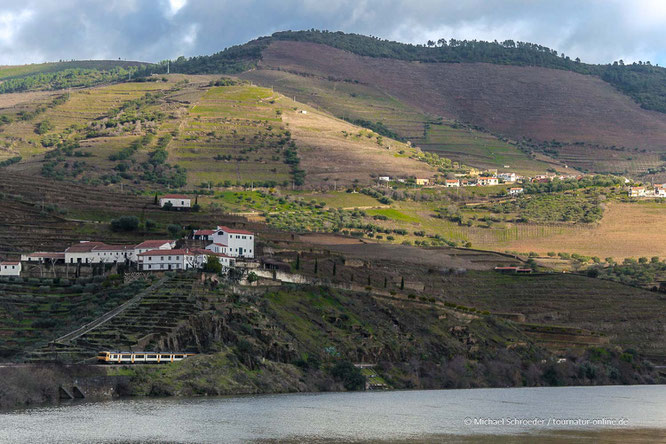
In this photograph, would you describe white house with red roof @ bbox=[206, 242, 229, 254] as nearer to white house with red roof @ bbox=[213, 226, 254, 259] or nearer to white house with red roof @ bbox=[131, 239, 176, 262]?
white house with red roof @ bbox=[213, 226, 254, 259]

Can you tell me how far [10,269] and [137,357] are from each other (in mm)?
27385

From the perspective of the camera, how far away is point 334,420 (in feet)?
227

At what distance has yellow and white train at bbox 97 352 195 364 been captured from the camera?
75250 millimetres

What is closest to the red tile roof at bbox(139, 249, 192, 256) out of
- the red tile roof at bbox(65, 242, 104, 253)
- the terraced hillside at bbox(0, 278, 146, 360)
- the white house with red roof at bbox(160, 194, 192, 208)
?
the terraced hillside at bbox(0, 278, 146, 360)

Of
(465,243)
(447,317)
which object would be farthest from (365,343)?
(465,243)

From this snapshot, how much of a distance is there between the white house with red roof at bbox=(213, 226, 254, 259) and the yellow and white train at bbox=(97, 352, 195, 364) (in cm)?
3214

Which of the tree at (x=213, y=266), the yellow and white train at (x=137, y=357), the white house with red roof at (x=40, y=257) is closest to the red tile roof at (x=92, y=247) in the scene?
the white house with red roof at (x=40, y=257)

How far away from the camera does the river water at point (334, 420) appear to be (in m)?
60.8

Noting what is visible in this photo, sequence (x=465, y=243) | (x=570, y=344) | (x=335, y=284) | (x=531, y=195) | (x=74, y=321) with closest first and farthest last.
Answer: (x=74, y=321) → (x=335, y=284) → (x=570, y=344) → (x=465, y=243) → (x=531, y=195)

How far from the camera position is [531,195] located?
7746 inches

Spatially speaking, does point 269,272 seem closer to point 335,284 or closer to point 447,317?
point 335,284

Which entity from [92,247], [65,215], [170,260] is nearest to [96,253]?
[92,247]

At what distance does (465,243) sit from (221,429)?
109m

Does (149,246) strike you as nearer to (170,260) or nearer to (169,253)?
(169,253)
